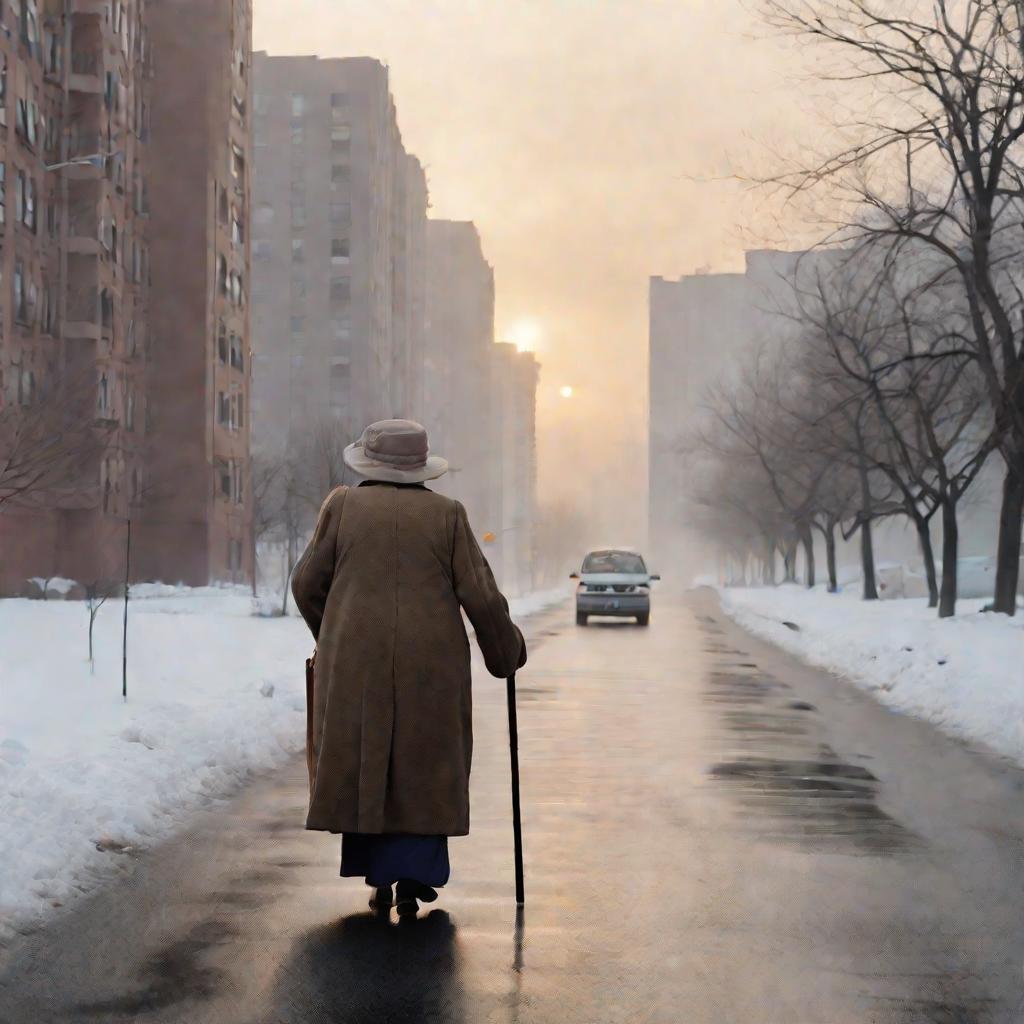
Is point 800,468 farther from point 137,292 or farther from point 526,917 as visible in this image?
point 526,917

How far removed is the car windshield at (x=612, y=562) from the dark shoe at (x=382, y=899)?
3183cm

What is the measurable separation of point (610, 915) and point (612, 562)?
106 feet

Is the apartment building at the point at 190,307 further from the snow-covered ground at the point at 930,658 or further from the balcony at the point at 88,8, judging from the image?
the snow-covered ground at the point at 930,658

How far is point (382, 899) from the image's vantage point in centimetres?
611

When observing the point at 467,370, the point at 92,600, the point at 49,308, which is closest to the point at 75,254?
the point at 49,308

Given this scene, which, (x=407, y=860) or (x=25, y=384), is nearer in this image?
(x=407, y=860)

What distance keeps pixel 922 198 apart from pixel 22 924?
841 inches

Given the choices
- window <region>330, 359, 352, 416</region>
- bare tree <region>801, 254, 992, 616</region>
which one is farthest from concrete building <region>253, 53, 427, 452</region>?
bare tree <region>801, 254, 992, 616</region>

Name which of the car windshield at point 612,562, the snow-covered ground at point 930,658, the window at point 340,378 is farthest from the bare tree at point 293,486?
the snow-covered ground at point 930,658

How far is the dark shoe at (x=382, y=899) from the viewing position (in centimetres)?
609

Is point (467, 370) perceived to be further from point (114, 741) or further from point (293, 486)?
point (114, 741)

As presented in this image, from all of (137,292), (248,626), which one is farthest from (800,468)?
(248,626)

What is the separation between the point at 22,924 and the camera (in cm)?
586

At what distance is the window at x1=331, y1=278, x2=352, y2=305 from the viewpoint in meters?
114
